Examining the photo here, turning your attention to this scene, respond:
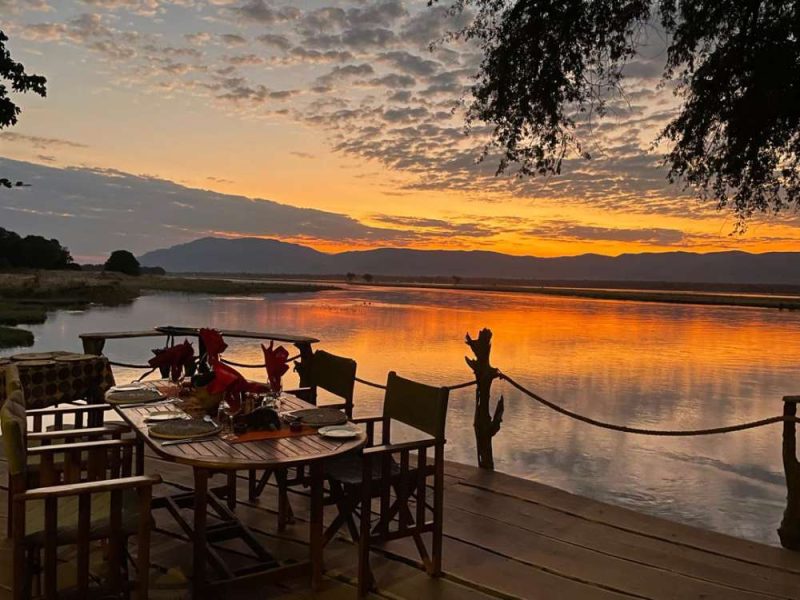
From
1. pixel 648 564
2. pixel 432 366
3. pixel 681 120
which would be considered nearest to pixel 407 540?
pixel 648 564

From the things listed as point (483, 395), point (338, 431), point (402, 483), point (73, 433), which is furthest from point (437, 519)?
point (483, 395)

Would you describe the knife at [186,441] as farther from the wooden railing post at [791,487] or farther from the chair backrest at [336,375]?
the wooden railing post at [791,487]

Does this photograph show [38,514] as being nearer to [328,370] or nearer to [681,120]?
[328,370]

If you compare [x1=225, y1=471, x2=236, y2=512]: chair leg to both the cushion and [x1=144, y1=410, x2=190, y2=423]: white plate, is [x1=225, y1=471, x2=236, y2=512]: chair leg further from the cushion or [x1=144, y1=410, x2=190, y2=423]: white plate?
the cushion


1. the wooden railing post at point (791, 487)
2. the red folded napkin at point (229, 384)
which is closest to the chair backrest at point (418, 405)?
the red folded napkin at point (229, 384)

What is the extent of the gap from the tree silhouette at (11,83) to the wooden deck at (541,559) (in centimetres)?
1037

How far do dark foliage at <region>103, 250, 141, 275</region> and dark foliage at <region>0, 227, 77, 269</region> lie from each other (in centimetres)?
1268

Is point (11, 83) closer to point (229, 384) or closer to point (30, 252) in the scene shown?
point (229, 384)

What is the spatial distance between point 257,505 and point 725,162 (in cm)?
576

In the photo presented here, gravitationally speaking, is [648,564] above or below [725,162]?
below

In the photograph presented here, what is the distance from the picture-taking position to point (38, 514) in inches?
111

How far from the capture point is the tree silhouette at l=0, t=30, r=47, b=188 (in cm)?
1198

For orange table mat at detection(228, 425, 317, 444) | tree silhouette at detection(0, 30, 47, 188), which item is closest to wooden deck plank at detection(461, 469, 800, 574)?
orange table mat at detection(228, 425, 317, 444)

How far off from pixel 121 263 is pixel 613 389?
7345 cm
